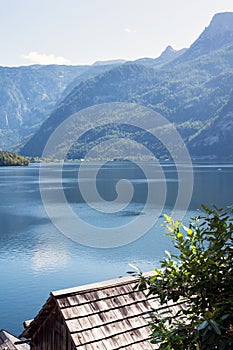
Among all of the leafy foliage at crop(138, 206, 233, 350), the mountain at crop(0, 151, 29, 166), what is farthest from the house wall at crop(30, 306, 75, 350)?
the mountain at crop(0, 151, 29, 166)

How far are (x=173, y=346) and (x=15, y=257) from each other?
34815 millimetres

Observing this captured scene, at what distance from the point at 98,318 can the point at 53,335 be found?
42.4 inches

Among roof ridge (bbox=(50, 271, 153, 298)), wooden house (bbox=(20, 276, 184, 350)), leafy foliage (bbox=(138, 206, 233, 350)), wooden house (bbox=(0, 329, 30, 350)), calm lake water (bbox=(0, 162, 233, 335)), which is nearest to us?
leafy foliage (bbox=(138, 206, 233, 350))

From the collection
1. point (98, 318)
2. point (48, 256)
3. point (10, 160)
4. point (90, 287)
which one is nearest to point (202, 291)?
point (98, 318)

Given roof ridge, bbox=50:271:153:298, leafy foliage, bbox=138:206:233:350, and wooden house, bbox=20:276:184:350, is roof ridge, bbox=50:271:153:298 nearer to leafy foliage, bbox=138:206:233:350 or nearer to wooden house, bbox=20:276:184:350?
wooden house, bbox=20:276:184:350

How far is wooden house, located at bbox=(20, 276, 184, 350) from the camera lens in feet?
23.2

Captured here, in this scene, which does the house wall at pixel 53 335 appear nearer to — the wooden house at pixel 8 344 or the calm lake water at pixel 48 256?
the wooden house at pixel 8 344

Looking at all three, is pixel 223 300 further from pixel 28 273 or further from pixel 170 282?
pixel 28 273

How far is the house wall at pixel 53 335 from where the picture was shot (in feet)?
24.1

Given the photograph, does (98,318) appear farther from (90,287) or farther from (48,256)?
(48,256)

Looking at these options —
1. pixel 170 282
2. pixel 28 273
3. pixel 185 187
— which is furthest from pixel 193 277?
pixel 185 187

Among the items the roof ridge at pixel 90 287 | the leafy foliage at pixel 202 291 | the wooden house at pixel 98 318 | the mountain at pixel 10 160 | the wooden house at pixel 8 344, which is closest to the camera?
the leafy foliage at pixel 202 291

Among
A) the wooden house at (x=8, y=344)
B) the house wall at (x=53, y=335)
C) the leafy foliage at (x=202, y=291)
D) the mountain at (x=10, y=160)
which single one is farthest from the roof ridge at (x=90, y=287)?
the mountain at (x=10, y=160)

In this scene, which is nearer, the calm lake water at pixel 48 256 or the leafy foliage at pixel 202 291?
the leafy foliage at pixel 202 291
